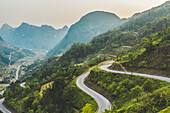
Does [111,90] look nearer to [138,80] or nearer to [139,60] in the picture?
[138,80]

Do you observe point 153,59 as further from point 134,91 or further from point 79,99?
point 79,99

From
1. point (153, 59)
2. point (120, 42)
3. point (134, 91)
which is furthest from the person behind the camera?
point (120, 42)

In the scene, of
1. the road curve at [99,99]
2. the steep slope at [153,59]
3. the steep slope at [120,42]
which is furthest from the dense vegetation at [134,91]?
the steep slope at [120,42]

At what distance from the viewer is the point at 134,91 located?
94.1 ft

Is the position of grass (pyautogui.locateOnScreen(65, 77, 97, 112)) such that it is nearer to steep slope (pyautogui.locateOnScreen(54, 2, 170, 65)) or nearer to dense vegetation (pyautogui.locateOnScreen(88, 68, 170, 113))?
dense vegetation (pyautogui.locateOnScreen(88, 68, 170, 113))

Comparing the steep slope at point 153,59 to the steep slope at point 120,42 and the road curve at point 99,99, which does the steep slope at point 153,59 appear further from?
the steep slope at point 120,42

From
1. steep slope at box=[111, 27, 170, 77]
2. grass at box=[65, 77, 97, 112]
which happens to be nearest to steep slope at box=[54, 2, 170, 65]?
steep slope at box=[111, 27, 170, 77]

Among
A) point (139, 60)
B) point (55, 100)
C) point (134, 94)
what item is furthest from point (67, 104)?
point (139, 60)

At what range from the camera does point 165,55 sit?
36.7 meters

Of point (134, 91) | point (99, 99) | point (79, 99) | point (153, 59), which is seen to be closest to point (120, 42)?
point (153, 59)

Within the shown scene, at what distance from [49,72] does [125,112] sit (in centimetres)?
9185

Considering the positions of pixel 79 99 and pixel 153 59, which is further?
pixel 79 99

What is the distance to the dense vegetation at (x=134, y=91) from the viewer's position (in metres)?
21.6

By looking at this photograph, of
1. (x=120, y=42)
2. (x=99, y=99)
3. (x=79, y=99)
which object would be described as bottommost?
(x=79, y=99)
